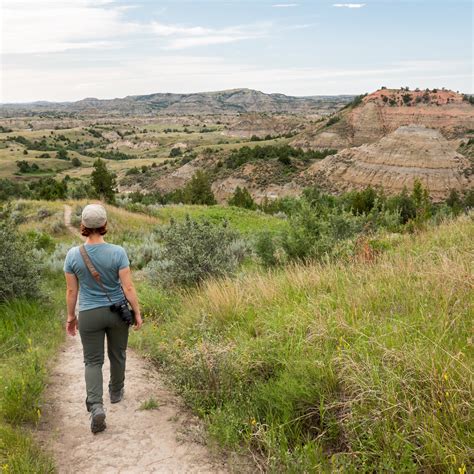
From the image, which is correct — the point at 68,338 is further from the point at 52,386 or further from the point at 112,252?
the point at 112,252

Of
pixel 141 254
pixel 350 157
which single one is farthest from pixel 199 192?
pixel 350 157

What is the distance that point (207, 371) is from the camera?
420 cm

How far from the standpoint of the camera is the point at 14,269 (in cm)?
726

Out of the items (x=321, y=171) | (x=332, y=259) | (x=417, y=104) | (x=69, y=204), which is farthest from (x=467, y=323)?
(x=417, y=104)

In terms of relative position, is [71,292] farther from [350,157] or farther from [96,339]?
[350,157]

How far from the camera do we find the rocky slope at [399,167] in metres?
64.3

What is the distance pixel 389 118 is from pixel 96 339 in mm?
108918

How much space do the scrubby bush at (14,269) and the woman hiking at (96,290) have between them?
351 cm

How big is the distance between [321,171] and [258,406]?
69.0 m

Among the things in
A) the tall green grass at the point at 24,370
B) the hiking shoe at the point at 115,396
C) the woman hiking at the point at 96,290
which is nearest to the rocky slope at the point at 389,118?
the tall green grass at the point at 24,370

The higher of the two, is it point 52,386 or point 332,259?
point 332,259

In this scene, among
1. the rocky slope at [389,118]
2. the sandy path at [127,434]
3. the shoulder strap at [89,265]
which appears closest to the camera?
the sandy path at [127,434]

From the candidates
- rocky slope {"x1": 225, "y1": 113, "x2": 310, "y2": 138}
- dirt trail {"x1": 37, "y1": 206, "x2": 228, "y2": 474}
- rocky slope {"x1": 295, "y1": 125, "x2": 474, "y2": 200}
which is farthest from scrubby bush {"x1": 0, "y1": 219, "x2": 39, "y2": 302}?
rocky slope {"x1": 225, "y1": 113, "x2": 310, "y2": 138}

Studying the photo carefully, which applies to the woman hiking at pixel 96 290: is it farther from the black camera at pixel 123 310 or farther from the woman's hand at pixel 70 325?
the woman's hand at pixel 70 325
